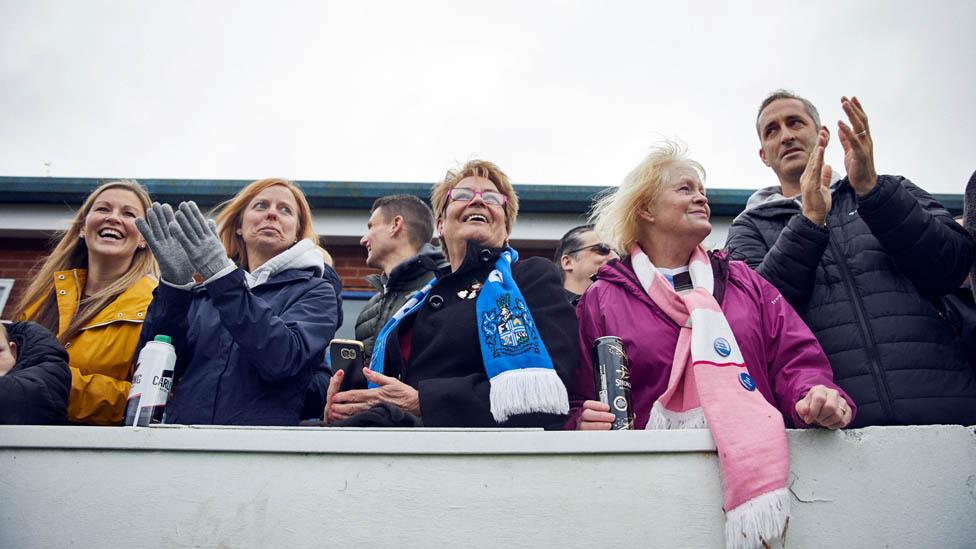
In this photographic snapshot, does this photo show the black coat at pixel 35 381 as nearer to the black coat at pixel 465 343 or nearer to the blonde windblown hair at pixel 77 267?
the blonde windblown hair at pixel 77 267

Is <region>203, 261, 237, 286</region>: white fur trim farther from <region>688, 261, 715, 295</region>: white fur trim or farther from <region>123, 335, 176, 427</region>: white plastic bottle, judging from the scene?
<region>688, 261, 715, 295</region>: white fur trim

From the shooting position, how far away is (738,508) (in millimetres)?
1623

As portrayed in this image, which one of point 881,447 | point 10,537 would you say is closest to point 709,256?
point 881,447

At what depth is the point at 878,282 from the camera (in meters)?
2.26

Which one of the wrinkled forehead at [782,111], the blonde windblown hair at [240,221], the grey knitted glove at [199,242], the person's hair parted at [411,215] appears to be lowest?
the grey knitted glove at [199,242]

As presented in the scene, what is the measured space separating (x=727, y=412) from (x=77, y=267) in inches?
110

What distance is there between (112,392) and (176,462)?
918 millimetres

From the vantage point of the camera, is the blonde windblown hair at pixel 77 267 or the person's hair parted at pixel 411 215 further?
the person's hair parted at pixel 411 215

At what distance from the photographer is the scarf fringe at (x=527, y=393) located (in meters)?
1.92

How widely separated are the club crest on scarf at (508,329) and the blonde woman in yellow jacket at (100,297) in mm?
1401

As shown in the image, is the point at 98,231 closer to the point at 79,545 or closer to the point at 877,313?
the point at 79,545

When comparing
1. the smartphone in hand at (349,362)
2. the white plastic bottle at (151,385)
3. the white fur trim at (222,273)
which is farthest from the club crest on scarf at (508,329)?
the white plastic bottle at (151,385)

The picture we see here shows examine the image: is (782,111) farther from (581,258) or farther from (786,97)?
(581,258)

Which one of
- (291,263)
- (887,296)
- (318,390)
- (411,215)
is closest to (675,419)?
(887,296)
